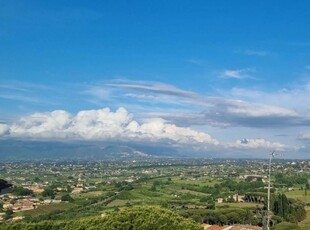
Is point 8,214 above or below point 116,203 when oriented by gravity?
below

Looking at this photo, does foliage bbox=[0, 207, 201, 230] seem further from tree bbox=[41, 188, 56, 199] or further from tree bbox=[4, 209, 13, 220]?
tree bbox=[41, 188, 56, 199]

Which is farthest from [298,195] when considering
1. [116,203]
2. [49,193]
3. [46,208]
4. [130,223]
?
[130,223]

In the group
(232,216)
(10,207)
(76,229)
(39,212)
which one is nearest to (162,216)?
(76,229)

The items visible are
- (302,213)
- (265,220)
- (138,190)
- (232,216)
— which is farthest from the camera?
(138,190)

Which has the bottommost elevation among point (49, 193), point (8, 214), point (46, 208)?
point (8, 214)

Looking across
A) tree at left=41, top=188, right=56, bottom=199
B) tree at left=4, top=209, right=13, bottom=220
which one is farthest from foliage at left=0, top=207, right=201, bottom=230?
tree at left=41, top=188, right=56, bottom=199

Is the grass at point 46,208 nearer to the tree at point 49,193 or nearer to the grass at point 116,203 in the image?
the grass at point 116,203

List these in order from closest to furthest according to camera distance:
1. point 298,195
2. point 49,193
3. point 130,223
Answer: point 130,223
point 298,195
point 49,193

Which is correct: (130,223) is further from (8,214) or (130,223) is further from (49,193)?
(49,193)

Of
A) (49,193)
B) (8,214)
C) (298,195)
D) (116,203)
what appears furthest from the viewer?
(49,193)

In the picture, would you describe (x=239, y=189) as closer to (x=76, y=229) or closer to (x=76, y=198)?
(x=76, y=198)

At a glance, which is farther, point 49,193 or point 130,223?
point 49,193
